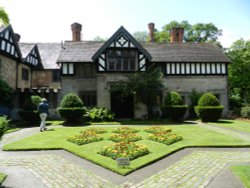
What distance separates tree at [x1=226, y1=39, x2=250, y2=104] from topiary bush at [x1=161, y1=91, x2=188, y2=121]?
1746 cm

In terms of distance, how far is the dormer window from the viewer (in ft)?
75.9

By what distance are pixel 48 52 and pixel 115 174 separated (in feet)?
90.9

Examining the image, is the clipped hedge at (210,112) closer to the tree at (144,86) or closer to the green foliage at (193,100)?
the tree at (144,86)

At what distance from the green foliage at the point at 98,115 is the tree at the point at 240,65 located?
74.0 feet

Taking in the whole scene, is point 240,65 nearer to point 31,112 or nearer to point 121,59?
point 121,59

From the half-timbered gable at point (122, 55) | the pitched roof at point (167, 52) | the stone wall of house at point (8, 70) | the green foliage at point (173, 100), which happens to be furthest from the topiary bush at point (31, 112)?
the green foliage at point (173, 100)

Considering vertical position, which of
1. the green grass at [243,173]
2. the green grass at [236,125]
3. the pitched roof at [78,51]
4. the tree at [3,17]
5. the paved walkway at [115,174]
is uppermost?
the pitched roof at [78,51]

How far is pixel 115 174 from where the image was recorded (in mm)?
6957

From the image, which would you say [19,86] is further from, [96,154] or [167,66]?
[96,154]

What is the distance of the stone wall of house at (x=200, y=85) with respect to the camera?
25672 millimetres

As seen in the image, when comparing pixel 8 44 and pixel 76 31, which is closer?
pixel 8 44

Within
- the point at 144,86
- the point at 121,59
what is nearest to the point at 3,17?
the point at 144,86

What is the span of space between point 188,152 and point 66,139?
636cm

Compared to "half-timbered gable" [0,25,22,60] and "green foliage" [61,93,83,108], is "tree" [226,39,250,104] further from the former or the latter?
"half-timbered gable" [0,25,22,60]
